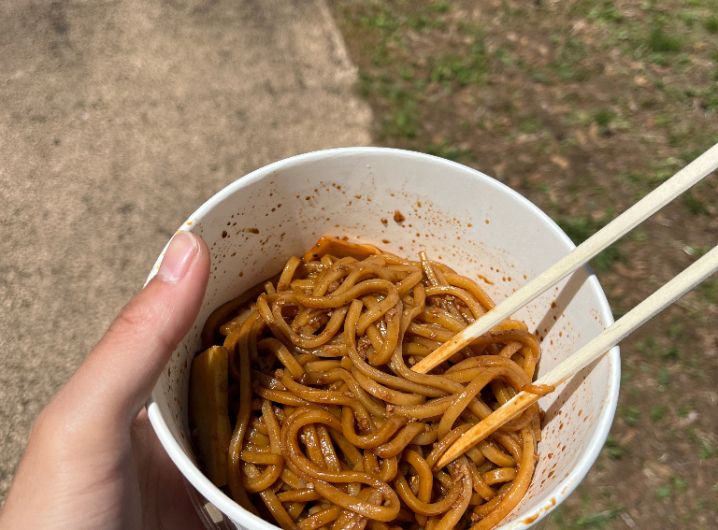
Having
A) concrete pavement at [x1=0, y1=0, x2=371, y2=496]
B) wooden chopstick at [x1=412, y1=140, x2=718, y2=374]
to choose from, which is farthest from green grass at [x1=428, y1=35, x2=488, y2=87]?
wooden chopstick at [x1=412, y1=140, x2=718, y2=374]

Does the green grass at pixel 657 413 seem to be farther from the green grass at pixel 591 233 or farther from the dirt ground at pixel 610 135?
the green grass at pixel 591 233

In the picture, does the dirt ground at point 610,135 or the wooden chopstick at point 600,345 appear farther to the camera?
the dirt ground at point 610,135

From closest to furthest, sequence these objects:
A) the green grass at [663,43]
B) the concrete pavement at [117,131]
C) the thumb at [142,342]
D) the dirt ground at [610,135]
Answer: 1. the thumb at [142,342]
2. the dirt ground at [610,135]
3. the concrete pavement at [117,131]
4. the green grass at [663,43]

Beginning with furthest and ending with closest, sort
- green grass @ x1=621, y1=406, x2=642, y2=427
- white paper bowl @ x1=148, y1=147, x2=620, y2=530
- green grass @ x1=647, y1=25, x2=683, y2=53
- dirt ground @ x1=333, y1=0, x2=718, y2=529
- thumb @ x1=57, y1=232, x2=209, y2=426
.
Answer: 1. green grass @ x1=647, y1=25, x2=683, y2=53
2. green grass @ x1=621, y1=406, x2=642, y2=427
3. dirt ground @ x1=333, y1=0, x2=718, y2=529
4. white paper bowl @ x1=148, y1=147, x2=620, y2=530
5. thumb @ x1=57, y1=232, x2=209, y2=426

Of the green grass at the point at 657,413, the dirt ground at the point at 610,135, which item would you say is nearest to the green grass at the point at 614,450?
the dirt ground at the point at 610,135

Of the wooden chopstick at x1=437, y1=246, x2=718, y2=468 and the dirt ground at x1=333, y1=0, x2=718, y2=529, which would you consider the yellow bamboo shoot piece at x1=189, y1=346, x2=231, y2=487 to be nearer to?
the wooden chopstick at x1=437, y1=246, x2=718, y2=468
